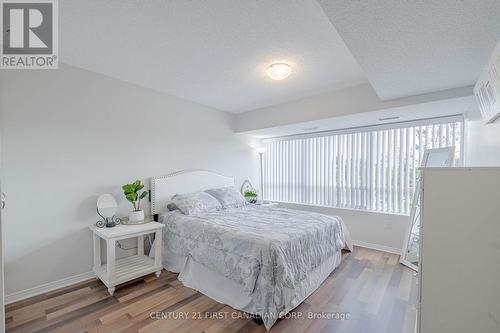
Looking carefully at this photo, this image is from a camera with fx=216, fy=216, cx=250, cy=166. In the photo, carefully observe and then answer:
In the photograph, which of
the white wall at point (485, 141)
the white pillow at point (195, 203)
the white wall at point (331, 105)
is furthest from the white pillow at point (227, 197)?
the white wall at point (485, 141)

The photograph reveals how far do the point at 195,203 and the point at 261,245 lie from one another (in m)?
1.52

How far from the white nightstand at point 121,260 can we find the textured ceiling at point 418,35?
2.73 m

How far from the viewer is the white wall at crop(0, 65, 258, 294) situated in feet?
7.27

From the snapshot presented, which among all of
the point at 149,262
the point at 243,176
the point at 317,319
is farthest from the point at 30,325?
the point at 243,176

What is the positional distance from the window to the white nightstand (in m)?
3.08

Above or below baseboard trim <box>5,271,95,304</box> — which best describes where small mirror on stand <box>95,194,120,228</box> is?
above

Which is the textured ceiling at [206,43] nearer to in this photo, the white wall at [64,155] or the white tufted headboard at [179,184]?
the white wall at [64,155]

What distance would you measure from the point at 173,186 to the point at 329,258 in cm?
251

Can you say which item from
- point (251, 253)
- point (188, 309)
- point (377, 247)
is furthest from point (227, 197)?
point (377, 247)

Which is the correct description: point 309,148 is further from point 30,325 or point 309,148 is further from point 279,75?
point 30,325

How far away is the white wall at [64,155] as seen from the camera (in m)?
2.22

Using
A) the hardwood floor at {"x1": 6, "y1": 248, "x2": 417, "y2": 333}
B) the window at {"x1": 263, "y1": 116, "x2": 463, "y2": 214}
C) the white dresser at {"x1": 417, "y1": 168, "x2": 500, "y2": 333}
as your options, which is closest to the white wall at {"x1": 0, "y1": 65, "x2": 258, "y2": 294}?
the hardwood floor at {"x1": 6, "y1": 248, "x2": 417, "y2": 333}

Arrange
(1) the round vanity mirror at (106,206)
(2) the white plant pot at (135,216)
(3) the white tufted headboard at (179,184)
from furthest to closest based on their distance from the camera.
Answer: (3) the white tufted headboard at (179,184) < (2) the white plant pot at (135,216) < (1) the round vanity mirror at (106,206)

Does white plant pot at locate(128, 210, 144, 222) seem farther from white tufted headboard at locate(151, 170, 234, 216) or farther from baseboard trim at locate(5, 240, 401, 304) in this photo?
baseboard trim at locate(5, 240, 401, 304)
